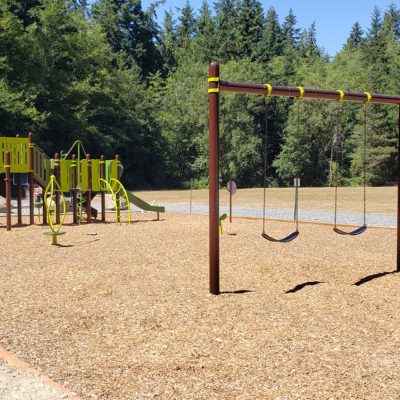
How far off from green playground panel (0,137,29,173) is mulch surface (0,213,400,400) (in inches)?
232

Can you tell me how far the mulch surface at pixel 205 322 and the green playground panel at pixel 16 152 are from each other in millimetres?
5884

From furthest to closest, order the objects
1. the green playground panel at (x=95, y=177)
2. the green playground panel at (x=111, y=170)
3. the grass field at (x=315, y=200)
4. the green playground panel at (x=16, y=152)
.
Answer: the grass field at (x=315, y=200), the green playground panel at (x=111, y=170), the green playground panel at (x=95, y=177), the green playground panel at (x=16, y=152)

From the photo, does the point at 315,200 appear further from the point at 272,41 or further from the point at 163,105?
the point at 272,41

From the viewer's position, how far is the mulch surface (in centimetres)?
380

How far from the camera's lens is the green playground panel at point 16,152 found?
47.5ft

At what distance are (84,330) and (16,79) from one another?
36.9 metres

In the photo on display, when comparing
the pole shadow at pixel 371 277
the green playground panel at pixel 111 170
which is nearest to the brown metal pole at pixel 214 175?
the pole shadow at pixel 371 277

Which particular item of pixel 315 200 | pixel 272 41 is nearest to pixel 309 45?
pixel 272 41

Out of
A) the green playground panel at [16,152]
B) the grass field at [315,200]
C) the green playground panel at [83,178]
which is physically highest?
the green playground panel at [16,152]

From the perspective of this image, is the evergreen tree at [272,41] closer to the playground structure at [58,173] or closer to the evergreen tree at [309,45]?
the evergreen tree at [309,45]

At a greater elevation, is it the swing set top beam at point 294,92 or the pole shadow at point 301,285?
the swing set top beam at point 294,92

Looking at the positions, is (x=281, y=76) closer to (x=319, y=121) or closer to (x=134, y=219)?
(x=319, y=121)

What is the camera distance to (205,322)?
5117 mm

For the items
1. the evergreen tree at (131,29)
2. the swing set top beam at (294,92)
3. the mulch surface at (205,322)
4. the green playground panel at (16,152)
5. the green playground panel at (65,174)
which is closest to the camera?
the mulch surface at (205,322)
